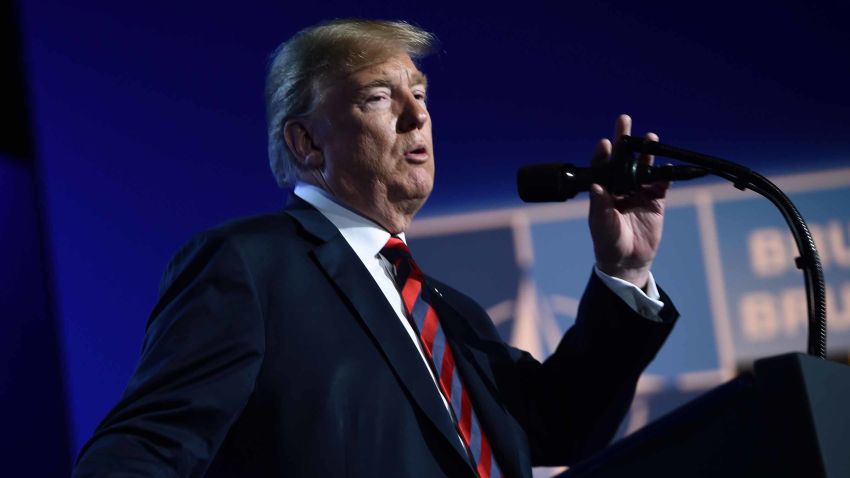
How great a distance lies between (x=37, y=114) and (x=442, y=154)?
1015mm

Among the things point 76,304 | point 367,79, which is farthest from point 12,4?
point 367,79

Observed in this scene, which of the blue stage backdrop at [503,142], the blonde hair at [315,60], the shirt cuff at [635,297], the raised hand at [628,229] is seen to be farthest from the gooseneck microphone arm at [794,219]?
the blue stage backdrop at [503,142]

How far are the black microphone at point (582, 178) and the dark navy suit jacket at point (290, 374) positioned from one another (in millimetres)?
198

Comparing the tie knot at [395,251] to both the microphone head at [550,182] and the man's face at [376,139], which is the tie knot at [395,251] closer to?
the man's face at [376,139]

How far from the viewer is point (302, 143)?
1.62 metres

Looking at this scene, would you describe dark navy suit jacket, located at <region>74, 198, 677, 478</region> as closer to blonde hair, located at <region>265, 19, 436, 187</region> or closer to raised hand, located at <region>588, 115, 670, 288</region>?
raised hand, located at <region>588, 115, 670, 288</region>

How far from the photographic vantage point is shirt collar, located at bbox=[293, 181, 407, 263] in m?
1.46

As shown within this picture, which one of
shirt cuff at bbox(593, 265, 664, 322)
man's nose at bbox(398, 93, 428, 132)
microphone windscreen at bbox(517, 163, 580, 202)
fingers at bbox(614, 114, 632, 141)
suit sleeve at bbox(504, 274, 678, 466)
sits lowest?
suit sleeve at bbox(504, 274, 678, 466)

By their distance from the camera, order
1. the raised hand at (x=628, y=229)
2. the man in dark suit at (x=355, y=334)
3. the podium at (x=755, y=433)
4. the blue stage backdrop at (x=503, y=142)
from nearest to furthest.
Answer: the podium at (x=755, y=433)
the man in dark suit at (x=355, y=334)
the raised hand at (x=628, y=229)
the blue stage backdrop at (x=503, y=142)

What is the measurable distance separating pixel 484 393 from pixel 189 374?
43 cm

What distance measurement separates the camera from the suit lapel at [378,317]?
4.16ft

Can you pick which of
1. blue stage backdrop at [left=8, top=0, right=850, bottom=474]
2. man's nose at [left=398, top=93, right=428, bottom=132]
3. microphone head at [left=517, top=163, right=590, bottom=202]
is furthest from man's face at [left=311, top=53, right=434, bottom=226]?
blue stage backdrop at [left=8, top=0, right=850, bottom=474]

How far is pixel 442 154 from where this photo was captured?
8.63 ft

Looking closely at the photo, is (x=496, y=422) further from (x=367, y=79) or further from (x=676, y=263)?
(x=676, y=263)
